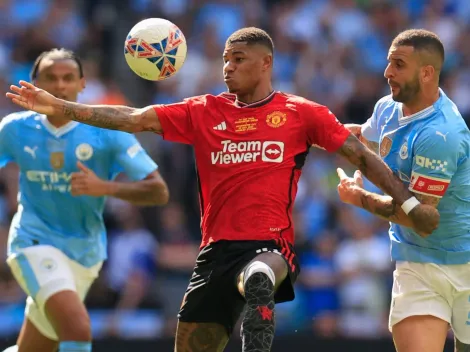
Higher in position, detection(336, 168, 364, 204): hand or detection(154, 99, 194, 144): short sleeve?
detection(154, 99, 194, 144): short sleeve

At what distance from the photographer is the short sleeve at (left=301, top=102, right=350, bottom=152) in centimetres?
723

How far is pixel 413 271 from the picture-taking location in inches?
299

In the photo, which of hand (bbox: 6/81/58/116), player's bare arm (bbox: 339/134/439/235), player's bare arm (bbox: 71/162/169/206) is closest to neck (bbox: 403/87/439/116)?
player's bare arm (bbox: 339/134/439/235)

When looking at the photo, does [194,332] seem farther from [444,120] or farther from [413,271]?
[444,120]

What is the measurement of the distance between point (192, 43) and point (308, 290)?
441 centimetres

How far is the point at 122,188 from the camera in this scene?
8.50m

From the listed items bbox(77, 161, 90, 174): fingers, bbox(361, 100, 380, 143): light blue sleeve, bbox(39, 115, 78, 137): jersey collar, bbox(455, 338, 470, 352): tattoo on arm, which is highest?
bbox(361, 100, 380, 143): light blue sleeve

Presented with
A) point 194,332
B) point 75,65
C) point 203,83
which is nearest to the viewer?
point 194,332

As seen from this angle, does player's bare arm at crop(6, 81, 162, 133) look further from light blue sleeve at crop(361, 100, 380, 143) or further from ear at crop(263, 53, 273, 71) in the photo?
light blue sleeve at crop(361, 100, 380, 143)

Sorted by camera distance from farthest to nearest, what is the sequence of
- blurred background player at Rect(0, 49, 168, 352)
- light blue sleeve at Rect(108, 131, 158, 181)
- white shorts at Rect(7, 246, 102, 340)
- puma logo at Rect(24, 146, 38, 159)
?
puma logo at Rect(24, 146, 38, 159) → light blue sleeve at Rect(108, 131, 158, 181) → blurred background player at Rect(0, 49, 168, 352) → white shorts at Rect(7, 246, 102, 340)

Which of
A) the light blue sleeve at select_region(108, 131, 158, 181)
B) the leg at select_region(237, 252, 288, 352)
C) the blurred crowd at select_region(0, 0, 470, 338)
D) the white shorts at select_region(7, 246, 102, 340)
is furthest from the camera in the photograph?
the blurred crowd at select_region(0, 0, 470, 338)

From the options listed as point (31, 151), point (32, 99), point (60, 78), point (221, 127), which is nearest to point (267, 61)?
point (221, 127)

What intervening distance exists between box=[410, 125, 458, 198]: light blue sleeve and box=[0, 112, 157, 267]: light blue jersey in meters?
2.52

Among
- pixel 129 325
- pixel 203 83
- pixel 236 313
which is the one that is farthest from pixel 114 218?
pixel 236 313
